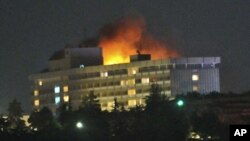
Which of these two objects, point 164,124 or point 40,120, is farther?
point 40,120

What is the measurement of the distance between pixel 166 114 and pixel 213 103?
45.7m

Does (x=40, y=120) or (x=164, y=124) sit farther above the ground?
(x=40, y=120)

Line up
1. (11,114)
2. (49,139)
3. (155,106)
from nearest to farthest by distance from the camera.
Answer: (49,139) → (155,106) → (11,114)

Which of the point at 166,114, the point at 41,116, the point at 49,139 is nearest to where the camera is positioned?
the point at 49,139

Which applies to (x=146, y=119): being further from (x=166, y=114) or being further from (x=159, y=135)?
(x=159, y=135)

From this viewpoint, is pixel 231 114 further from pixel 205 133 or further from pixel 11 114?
pixel 11 114

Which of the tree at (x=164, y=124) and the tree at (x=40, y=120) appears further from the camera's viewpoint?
the tree at (x=40, y=120)

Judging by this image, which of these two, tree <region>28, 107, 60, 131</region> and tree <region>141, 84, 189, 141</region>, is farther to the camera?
tree <region>28, 107, 60, 131</region>

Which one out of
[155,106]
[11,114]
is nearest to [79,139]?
[155,106]

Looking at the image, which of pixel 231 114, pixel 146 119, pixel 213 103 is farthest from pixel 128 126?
pixel 213 103

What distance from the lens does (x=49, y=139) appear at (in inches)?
4599

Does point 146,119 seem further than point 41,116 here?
No

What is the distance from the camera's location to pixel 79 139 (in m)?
115

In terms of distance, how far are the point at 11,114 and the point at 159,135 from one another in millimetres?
89909
